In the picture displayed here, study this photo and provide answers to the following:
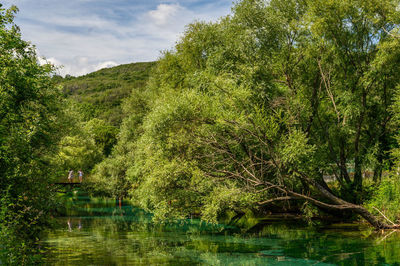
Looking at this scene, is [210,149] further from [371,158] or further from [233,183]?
[371,158]

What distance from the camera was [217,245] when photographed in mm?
21750

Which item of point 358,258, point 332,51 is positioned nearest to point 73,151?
point 332,51

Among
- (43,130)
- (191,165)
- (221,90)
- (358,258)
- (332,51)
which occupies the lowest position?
(358,258)

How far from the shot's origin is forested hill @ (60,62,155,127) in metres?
123

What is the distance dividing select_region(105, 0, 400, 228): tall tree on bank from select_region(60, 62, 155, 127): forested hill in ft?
254

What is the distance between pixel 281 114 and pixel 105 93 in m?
132

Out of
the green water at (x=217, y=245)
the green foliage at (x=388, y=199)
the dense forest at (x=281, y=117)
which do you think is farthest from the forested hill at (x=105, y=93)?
the green foliage at (x=388, y=199)

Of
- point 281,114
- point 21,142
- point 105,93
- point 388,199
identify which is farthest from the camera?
point 105,93

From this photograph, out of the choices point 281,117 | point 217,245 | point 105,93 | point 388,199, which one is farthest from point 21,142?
point 105,93

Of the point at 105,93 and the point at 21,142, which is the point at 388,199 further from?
the point at 105,93

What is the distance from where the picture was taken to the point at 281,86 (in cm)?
2780

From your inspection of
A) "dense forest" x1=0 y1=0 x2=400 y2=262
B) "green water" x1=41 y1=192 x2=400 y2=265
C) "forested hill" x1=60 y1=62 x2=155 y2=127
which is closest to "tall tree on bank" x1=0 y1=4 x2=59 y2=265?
"dense forest" x1=0 y1=0 x2=400 y2=262

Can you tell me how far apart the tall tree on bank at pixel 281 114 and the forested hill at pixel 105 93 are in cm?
7755

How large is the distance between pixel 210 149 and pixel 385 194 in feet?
35.3
